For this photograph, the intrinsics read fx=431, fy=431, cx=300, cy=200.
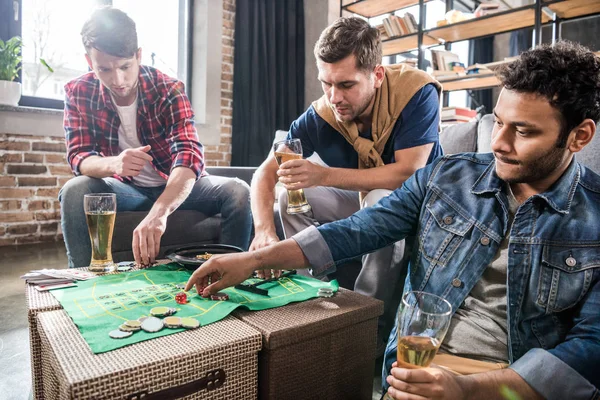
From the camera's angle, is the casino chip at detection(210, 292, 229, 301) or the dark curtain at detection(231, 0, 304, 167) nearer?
the casino chip at detection(210, 292, 229, 301)

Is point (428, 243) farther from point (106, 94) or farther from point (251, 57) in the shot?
point (251, 57)

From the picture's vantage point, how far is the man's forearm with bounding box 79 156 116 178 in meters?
1.68

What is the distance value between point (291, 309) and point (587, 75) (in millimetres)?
761

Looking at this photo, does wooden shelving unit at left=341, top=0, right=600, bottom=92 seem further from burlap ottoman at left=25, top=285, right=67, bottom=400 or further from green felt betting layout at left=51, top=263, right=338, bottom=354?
burlap ottoman at left=25, top=285, right=67, bottom=400

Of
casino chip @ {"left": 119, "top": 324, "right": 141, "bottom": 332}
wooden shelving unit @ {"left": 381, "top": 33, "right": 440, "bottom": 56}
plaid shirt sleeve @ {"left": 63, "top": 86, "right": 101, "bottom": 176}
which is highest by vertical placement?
wooden shelving unit @ {"left": 381, "top": 33, "right": 440, "bottom": 56}

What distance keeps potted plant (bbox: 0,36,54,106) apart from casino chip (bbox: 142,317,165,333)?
2895 mm

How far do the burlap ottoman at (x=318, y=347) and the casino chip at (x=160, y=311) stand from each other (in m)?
0.13

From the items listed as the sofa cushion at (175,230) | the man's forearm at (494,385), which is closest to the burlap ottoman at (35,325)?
the man's forearm at (494,385)

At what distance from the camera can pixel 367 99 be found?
158 centimetres

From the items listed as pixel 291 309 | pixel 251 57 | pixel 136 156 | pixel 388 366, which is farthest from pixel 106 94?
pixel 251 57

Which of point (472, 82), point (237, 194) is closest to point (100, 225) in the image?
point (237, 194)

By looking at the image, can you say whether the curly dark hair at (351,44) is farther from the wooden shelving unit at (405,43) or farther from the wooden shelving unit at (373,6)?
the wooden shelving unit at (373,6)

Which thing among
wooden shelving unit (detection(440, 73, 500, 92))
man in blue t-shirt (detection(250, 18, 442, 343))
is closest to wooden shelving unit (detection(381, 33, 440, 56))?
wooden shelving unit (detection(440, 73, 500, 92))

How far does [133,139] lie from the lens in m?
2.02
